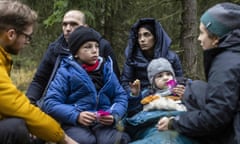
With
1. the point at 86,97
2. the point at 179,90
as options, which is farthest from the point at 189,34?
the point at 86,97

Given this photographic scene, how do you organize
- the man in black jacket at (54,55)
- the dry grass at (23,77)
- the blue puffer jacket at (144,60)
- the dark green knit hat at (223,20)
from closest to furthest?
1. the dark green knit hat at (223,20)
2. the man in black jacket at (54,55)
3. the blue puffer jacket at (144,60)
4. the dry grass at (23,77)

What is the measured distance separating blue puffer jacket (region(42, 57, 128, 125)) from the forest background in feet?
12.2

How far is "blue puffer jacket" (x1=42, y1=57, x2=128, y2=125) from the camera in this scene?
4113mm

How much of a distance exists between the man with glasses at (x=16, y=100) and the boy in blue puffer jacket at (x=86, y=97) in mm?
479

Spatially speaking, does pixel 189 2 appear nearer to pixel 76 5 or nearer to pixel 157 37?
pixel 76 5

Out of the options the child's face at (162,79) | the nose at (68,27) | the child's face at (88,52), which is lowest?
the child's face at (162,79)

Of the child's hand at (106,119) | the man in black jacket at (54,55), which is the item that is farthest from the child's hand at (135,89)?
the child's hand at (106,119)

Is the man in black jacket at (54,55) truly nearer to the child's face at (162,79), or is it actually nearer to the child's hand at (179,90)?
the child's face at (162,79)

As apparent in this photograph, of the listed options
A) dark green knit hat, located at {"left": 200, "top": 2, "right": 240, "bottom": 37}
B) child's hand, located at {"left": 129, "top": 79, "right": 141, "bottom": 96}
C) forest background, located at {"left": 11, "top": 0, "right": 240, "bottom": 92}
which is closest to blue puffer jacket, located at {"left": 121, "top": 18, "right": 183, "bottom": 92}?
child's hand, located at {"left": 129, "top": 79, "right": 141, "bottom": 96}

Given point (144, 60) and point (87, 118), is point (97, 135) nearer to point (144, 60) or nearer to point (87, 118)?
point (87, 118)

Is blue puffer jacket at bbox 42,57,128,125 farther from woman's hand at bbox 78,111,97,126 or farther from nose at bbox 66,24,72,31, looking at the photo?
nose at bbox 66,24,72,31

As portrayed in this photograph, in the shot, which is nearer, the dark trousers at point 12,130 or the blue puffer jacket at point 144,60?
the dark trousers at point 12,130

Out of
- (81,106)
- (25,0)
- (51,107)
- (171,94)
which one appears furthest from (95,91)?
(25,0)

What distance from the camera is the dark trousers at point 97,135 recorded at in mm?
3973
